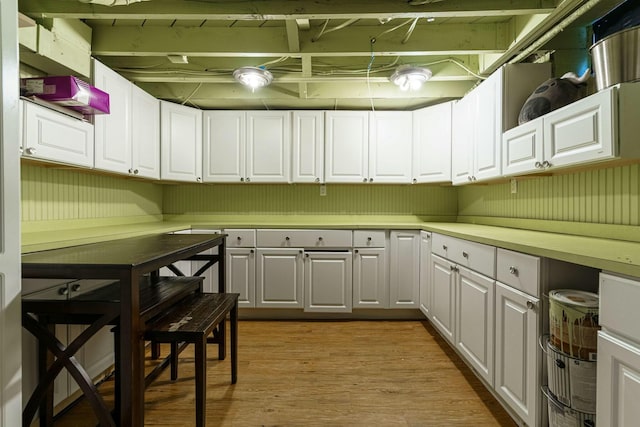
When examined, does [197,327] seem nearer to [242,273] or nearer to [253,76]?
[242,273]

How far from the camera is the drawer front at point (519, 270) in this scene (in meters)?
1.39

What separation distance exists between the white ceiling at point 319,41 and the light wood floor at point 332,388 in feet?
6.91

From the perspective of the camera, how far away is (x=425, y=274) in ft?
9.31

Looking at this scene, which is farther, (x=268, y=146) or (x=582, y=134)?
(x=268, y=146)

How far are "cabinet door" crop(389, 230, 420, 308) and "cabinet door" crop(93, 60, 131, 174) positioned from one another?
234cm

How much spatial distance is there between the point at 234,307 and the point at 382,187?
2.14m

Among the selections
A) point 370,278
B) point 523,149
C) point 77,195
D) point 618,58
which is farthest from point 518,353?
point 77,195

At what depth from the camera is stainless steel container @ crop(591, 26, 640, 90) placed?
1.30 m

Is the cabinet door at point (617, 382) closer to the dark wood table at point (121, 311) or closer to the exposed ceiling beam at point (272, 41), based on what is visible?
the dark wood table at point (121, 311)

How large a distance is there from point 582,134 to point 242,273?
264cm

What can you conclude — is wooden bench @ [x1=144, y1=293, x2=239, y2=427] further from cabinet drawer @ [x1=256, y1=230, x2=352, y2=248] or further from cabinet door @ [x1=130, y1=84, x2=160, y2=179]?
cabinet door @ [x1=130, y1=84, x2=160, y2=179]

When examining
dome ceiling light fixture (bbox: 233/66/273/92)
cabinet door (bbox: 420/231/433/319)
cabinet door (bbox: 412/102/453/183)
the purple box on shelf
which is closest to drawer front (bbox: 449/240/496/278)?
cabinet door (bbox: 420/231/433/319)

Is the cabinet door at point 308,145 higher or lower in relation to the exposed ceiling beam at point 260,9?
lower

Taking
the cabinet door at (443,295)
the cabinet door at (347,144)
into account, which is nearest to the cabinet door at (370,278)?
the cabinet door at (443,295)
